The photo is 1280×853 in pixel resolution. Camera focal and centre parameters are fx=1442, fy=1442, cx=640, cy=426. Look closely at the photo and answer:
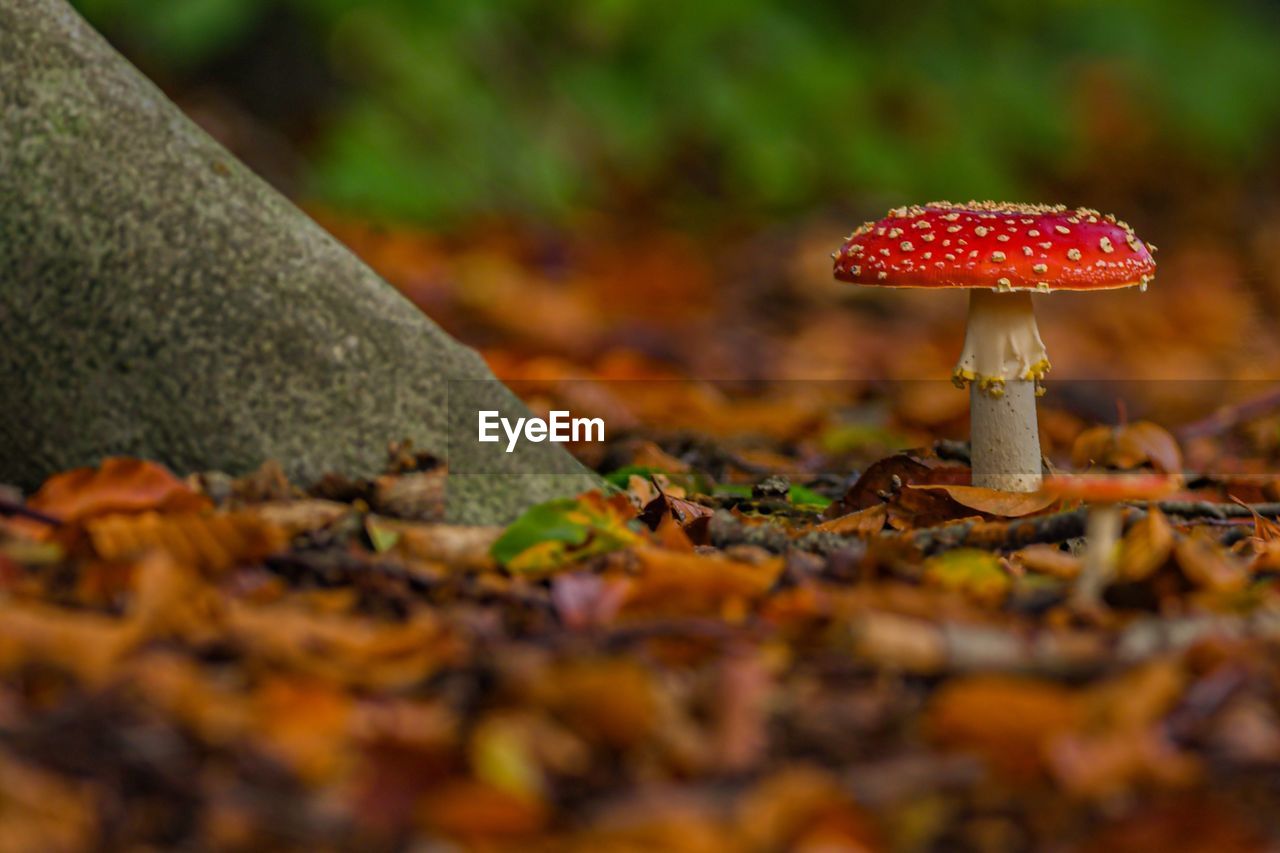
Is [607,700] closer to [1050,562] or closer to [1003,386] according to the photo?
[1050,562]

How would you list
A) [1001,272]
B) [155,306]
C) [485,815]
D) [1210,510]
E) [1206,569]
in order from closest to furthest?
[485,815]
[1206,569]
[155,306]
[1001,272]
[1210,510]

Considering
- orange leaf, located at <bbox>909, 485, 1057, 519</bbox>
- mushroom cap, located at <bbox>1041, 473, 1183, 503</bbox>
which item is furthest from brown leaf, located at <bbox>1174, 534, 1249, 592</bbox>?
orange leaf, located at <bbox>909, 485, 1057, 519</bbox>


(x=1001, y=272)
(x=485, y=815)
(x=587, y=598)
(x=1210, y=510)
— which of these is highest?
(x=1001, y=272)

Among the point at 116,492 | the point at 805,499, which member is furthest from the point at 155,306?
the point at 805,499

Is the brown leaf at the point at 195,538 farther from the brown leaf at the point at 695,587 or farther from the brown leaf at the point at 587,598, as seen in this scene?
the brown leaf at the point at 695,587

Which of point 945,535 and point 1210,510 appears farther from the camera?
point 1210,510

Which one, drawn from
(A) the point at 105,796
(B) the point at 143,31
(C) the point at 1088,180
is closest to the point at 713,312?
(B) the point at 143,31
